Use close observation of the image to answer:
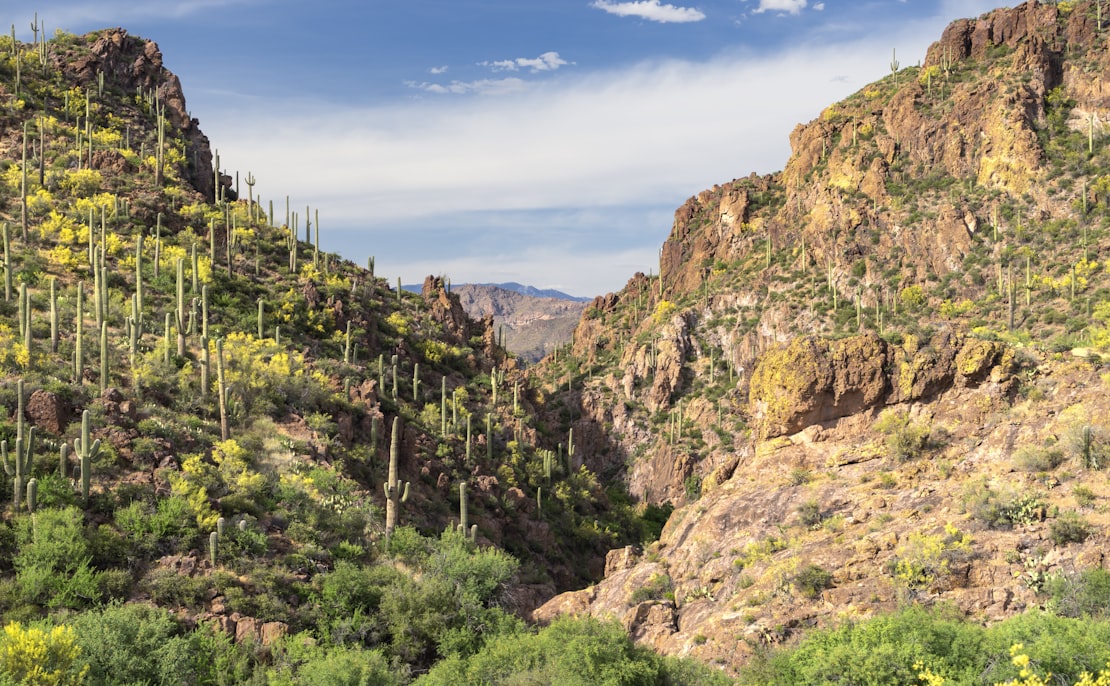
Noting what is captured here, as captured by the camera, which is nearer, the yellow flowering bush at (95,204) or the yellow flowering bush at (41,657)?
the yellow flowering bush at (41,657)

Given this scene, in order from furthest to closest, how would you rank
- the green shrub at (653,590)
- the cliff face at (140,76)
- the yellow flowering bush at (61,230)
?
the cliff face at (140,76) → the yellow flowering bush at (61,230) → the green shrub at (653,590)

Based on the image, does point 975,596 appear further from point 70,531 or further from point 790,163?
point 790,163

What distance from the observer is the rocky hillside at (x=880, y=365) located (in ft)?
70.6

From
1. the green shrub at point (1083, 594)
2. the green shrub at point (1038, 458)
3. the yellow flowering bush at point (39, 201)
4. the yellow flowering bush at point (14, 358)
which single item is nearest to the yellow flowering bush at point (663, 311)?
the yellow flowering bush at point (39, 201)

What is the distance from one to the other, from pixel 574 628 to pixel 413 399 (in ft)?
86.0

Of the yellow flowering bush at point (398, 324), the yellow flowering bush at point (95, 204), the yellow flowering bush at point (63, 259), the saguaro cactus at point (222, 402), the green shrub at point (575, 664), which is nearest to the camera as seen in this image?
the green shrub at point (575, 664)

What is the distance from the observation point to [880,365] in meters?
26.0

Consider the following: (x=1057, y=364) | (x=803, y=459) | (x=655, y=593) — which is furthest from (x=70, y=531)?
(x=1057, y=364)

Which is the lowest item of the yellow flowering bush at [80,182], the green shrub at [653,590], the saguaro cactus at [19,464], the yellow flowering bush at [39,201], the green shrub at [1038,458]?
the green shrub at [653,590]

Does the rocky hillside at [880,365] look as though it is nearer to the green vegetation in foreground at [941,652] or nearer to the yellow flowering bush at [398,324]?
the green vegetation in foreground at [941,652]

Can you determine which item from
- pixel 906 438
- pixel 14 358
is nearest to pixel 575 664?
pixel 906 438

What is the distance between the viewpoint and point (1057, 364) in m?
24.4

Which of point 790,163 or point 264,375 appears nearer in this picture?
point 264,375

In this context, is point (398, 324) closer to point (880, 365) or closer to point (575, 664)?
point (880, 365)
